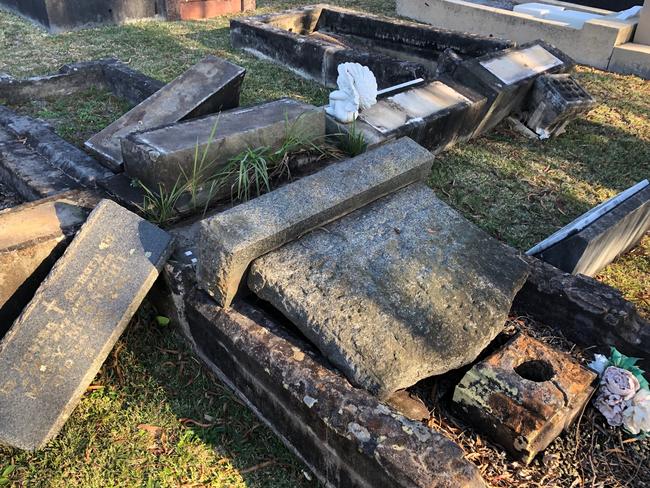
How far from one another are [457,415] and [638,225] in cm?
237

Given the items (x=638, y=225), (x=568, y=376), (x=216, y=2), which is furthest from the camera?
(x=216, y=2)

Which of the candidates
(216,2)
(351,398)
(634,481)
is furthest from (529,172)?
(216,2)

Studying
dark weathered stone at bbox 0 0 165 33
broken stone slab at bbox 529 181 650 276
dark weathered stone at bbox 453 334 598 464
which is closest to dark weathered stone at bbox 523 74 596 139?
broken stone slab at bbox 529 181 650 276

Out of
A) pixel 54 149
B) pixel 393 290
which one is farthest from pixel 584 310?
pixel 54 149

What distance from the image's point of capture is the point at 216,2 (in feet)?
32.2

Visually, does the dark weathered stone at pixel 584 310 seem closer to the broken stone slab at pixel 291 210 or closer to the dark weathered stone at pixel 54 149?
the broken stone slab at pixel 291 210

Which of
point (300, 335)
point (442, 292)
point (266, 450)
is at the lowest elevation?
point (266, 450)

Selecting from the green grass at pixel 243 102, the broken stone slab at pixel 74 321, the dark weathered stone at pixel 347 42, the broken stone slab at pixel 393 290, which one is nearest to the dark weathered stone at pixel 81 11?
the green grass at pixel 243 102

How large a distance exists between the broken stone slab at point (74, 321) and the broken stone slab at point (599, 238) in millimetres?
2380

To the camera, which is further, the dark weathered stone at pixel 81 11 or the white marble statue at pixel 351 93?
the dark weathered stone at pixel 81 11

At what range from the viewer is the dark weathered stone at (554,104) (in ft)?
18.0

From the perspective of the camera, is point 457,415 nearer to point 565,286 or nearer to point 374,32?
point 565,286

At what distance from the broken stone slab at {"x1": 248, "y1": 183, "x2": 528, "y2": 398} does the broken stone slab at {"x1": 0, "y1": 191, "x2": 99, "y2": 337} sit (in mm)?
1154

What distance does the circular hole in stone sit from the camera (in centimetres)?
254
